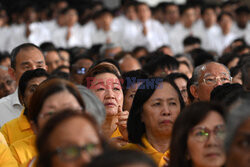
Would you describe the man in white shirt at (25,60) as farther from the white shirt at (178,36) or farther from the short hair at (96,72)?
the white shirt at (178,36)

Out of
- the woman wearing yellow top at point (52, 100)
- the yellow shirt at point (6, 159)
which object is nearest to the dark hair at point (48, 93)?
the woman wearing yellow top at point (52, 100)

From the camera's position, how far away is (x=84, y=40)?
12.5 metres

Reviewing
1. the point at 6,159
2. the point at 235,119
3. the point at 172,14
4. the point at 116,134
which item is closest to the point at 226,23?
the point at 172,14

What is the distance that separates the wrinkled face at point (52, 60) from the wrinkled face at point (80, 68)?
76cm

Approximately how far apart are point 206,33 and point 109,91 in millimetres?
8248

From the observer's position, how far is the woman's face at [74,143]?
240 centimetres

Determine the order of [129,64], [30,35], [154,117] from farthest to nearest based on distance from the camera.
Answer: [30,35] → [129,64] → [154,117]

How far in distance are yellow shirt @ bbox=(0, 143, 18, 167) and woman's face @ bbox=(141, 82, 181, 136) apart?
1.09m

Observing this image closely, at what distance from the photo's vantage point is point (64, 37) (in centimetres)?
1221

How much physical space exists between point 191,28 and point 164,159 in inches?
367

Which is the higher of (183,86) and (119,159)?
(183,86)

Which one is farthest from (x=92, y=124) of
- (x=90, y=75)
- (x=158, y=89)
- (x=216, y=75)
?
(x=216, y=75)

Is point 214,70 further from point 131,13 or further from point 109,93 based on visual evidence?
point 131,13

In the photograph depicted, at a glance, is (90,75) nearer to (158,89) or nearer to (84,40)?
(158,89)
